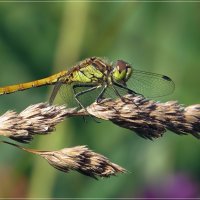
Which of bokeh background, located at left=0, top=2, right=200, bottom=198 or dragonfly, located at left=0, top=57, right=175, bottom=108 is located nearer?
dragonfly, located at left=0, top=57, right=175, bottom=108

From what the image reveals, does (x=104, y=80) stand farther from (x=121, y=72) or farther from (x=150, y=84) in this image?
(x=150, y=84)

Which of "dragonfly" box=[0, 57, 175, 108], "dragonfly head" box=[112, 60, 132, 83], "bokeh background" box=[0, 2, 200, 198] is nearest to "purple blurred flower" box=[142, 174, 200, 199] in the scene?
"bokeh background" box=[0, 2, 200, 198]

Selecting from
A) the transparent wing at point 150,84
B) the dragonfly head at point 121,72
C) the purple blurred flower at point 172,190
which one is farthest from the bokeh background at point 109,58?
the dragonfly head at point 121,72

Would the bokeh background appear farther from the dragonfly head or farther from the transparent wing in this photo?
the dragonfly head

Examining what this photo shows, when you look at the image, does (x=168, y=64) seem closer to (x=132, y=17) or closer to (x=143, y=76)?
(x=132, y=17)

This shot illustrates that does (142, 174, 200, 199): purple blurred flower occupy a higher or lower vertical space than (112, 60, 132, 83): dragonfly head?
lower

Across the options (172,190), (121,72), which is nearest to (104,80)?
(121,72)

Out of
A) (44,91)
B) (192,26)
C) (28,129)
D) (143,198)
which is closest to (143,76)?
(143,198)
